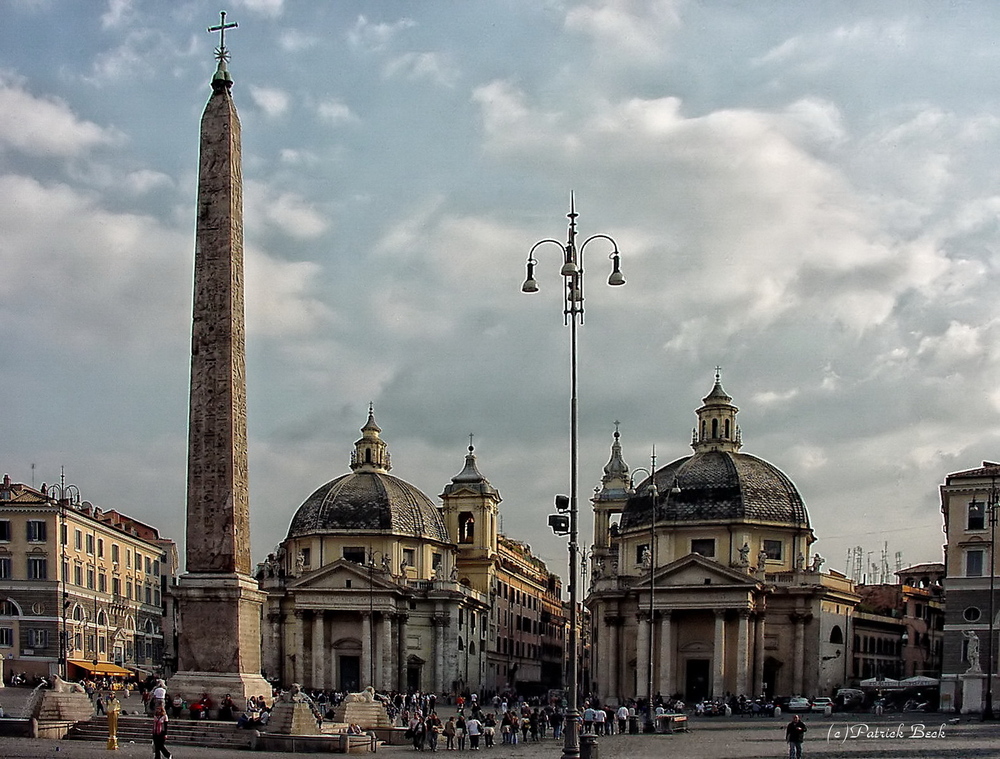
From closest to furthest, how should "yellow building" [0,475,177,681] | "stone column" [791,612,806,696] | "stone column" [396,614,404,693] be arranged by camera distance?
"yellow building" [0,475,177,681]
"stone column" [791,612,806,696]
"stone column" [396,614,404,693]

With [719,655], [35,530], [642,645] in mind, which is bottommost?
[719,655]

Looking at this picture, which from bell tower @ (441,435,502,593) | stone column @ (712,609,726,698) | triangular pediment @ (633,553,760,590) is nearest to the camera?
stone column @ (712,609,726,698)

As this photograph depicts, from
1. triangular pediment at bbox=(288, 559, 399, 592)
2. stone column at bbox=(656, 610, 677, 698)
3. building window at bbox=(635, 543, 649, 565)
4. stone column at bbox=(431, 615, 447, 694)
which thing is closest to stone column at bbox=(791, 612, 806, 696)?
stone column at bbox=(656, 610, 677, 698)

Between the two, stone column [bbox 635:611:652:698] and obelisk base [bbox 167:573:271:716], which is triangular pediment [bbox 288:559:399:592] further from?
obelisk base [bbox 167:573:271:716]

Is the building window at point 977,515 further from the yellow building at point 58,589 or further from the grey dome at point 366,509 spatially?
the yellow building at point 58,589

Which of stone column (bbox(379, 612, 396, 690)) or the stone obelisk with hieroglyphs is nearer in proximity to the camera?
the stone obelisk with hieroglyphs

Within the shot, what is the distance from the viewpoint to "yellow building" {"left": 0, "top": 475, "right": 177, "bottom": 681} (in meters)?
62.8

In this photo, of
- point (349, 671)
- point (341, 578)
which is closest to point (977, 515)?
point (341, 578)

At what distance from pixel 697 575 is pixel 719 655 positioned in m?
4.02

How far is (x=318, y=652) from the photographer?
76.2 metres

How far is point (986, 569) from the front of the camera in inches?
2221

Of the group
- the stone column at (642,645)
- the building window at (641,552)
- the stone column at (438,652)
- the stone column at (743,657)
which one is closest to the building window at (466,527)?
the stone column at (438,652)

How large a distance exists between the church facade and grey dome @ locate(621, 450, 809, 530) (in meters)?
12.5

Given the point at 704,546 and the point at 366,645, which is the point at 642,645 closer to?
the point at 704,546
